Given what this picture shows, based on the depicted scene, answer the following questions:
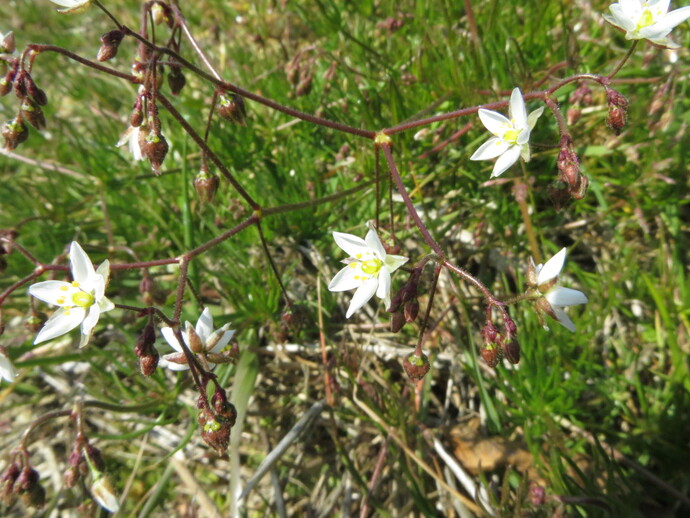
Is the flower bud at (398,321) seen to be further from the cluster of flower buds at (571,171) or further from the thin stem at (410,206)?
the cluster of flower buds at (571,171)

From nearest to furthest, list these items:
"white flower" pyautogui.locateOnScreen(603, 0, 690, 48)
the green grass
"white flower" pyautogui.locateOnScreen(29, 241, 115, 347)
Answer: "white flower" pyautogui.locateOnScreen(29, 241, 115, 347) < "white flower" pyautogui.locateOnScreen(603, 0, 690, 48) < the green grass

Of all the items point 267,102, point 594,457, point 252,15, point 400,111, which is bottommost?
point 594,457

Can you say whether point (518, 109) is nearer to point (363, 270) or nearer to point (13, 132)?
point (363, 270)

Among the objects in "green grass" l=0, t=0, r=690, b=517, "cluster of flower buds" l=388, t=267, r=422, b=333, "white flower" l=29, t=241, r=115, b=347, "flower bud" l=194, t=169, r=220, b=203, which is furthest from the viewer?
"green grass" l=0, t=0, r=690, b=517

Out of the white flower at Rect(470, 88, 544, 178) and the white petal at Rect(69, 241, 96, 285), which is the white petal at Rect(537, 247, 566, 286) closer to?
the white flower at Rect(470, 88, 544, 178)

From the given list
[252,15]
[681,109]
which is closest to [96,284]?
[681,109]

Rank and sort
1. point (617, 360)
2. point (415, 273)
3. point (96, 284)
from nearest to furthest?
point (415, 273) → point (96, 284) → point (617, 360)

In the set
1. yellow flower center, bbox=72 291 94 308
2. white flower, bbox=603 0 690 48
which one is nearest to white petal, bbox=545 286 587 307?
white flower, bbox=603 0 690 48

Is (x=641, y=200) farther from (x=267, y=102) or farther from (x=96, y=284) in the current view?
(x=96, y=284)
